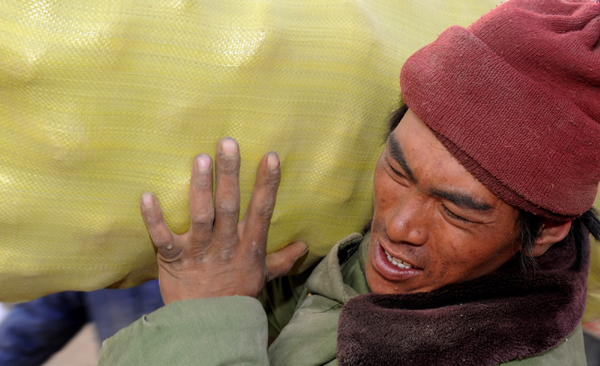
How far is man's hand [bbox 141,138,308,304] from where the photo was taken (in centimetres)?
106

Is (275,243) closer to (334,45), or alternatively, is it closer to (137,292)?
(334,45)

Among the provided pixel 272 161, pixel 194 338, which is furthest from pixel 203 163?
pixel 194 338

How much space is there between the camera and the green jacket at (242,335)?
102cm

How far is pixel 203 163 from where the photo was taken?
1042 millimetres

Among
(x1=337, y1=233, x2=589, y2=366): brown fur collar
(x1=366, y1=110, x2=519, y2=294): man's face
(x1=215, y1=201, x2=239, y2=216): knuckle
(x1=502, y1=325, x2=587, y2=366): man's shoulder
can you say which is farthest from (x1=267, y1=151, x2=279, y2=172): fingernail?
(x1=502, y1=325, x2=587, y2=366): man's shoulder

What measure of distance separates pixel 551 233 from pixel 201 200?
0.71 m

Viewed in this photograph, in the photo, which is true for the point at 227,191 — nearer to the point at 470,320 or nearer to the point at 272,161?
the point at 272,161

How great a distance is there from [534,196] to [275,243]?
1.91 feet

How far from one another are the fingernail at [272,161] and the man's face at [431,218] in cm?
21

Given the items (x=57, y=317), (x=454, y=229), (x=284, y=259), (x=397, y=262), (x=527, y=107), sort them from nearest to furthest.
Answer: (x=527, y=107) < (x=454, y=229) < (x=397, y=262) < (x=284, y=259) < (x=57, y=317)

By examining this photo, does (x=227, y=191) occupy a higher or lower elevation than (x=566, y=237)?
higher

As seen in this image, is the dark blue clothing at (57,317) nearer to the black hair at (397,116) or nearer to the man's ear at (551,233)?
the black hair at (397,116)

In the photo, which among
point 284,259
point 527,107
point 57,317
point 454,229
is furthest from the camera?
point 57,317

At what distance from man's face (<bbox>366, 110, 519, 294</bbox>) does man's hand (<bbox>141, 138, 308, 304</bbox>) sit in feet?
0.82
